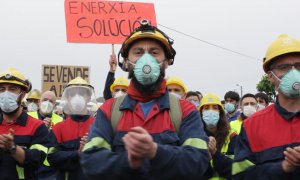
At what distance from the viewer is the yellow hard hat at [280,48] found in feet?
11.1

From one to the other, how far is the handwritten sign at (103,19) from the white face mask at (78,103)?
3202mm

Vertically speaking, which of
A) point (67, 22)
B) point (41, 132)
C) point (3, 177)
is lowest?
point (3, 177)

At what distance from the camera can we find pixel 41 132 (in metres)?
5.02

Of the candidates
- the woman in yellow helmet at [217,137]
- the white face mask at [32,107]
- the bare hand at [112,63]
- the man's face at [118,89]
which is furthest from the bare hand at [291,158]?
the white face mask at [32,107]

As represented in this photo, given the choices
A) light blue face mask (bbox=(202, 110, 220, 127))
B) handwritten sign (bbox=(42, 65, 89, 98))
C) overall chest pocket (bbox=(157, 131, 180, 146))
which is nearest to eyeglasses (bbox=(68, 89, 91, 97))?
light blue face mask (bbox=(202, 110, 220, 127))

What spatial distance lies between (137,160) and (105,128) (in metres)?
0.45

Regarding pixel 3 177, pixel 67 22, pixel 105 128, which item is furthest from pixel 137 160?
pixel 67 22

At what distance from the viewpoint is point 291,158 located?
2.93 metres

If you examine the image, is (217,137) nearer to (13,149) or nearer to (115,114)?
(13,149)

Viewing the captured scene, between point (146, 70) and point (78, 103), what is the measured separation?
10.2 feet

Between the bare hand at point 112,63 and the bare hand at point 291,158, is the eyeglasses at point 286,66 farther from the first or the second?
the bare hand at point 112,63

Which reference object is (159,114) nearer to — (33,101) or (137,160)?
(137,160)

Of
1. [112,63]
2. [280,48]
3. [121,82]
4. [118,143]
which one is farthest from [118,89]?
[118,143]

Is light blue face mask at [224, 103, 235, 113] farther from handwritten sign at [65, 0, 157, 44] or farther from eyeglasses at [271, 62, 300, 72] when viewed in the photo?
eyeglasses at [271, 62, 300, 72]
